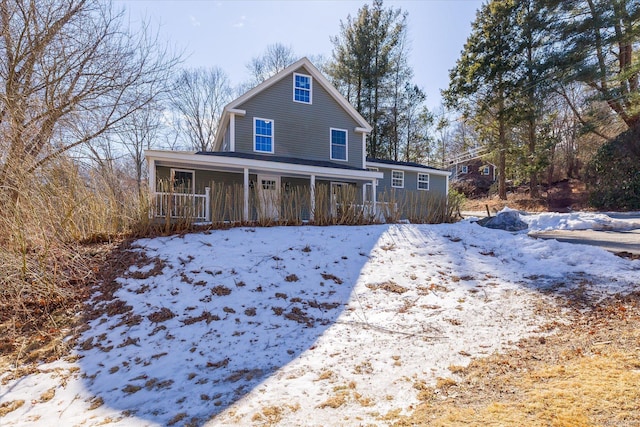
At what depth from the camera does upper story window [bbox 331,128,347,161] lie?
14695 mm

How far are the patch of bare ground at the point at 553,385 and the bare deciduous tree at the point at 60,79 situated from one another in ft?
19.3

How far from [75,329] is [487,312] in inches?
200

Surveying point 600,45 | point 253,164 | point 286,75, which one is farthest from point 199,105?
point 600,45

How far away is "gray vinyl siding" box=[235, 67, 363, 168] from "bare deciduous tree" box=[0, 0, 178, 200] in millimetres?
3686

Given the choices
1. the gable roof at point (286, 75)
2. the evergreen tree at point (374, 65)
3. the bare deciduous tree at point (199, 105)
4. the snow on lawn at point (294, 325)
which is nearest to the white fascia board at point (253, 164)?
the gable roof at point (286, 75)

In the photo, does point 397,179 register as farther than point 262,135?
Yes

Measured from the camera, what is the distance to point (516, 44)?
71.3 feet

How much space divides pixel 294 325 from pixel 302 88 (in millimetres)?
11953

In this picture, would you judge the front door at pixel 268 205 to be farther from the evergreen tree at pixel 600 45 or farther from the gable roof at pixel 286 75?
the evergreen tree at pixel 600 45

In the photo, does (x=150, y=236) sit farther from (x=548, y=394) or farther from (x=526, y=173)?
(x=526, y=173)

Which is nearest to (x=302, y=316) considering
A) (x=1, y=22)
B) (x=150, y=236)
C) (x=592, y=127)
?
(x=150, y=236)

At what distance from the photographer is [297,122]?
14016mm

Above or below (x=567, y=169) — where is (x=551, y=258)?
below

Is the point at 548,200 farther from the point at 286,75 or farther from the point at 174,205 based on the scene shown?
the point at 174,205
